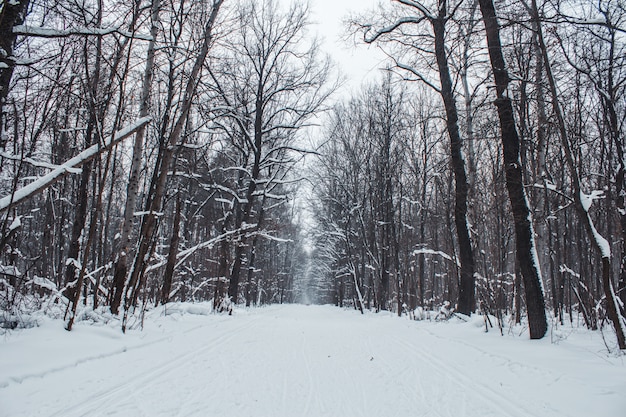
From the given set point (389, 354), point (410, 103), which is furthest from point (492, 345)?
point (410, 103)

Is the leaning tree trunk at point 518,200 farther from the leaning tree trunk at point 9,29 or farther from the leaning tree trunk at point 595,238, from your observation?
the leaning tree trunk at point 9,29

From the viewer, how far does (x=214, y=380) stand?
4.34m

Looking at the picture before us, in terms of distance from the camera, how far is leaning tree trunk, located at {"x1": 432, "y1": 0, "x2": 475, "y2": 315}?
11242 mm

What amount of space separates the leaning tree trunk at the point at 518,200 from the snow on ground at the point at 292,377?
1.81ft

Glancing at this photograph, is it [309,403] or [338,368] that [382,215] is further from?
→ [309,403]

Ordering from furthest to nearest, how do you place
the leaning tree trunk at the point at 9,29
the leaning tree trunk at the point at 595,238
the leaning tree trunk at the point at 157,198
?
the leaning tree trunk at the point at 157,198 → the leaning tree trunk at the point at 595,238 → the leaning tree trunk at the point at 9,29

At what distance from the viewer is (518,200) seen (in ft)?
24.3

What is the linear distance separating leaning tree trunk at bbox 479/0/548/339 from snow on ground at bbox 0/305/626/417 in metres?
0.55

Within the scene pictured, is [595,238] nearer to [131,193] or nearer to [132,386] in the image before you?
[132,386]

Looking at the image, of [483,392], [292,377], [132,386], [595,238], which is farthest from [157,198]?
[595,238]

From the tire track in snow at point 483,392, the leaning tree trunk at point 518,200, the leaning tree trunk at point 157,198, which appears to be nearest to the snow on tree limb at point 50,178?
the leaning tree trunk at point 157,198

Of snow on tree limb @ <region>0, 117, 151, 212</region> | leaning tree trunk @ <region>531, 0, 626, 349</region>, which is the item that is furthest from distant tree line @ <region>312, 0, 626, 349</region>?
snow on tree limb @ <region>0, 117, 151, 212</region>

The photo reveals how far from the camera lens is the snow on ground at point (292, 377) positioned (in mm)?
3406

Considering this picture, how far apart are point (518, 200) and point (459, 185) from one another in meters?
4.11
